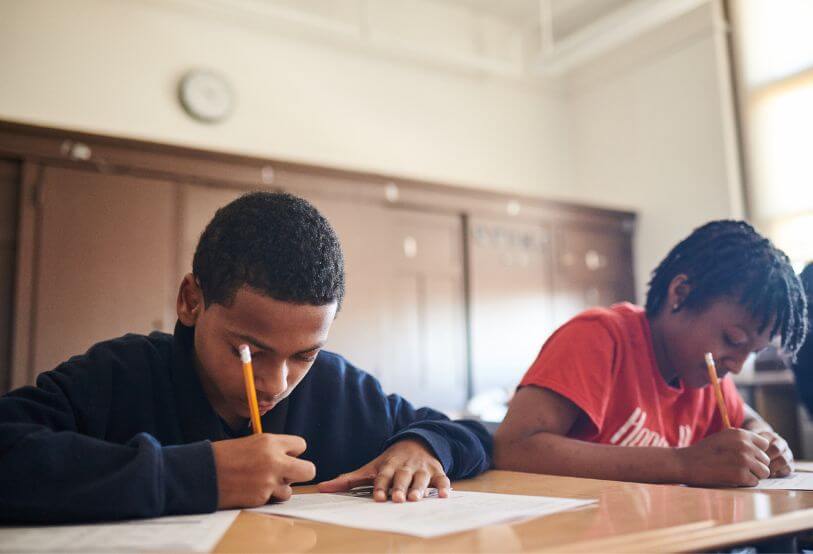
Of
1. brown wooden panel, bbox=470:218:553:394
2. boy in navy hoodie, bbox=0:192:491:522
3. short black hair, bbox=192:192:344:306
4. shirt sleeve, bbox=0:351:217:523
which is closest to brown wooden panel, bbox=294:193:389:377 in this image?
brown wooden panel, bbox=470:218:553:394

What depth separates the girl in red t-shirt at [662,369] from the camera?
3.88ft

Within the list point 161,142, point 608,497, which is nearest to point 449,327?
point 161,142

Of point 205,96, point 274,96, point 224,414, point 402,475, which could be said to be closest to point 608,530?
point 402,475

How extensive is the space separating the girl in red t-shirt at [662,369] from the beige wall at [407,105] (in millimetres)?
2512

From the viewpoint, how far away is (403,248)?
13.3 ft

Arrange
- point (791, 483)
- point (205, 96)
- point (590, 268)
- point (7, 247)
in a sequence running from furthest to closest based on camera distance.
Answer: point (590, 268) → point (205, 96) → point (7, 247) → point (791, 483)

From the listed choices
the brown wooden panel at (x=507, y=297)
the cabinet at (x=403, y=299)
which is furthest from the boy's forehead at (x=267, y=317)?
the brown wooden panel at (x=507, y=297)

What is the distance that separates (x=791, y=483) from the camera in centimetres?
102

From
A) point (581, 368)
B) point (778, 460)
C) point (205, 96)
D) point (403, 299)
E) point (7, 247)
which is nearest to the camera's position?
point (778, 460)

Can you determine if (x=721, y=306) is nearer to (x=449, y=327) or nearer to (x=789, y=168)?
(x=449, y=327)

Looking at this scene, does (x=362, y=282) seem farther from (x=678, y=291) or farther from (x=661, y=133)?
(x=661, y=133)

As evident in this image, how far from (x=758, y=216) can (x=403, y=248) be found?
225cm

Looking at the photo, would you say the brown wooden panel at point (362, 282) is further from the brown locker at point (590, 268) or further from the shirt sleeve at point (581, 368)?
the shirt sleeve at point (581, 368)

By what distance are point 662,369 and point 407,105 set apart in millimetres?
3792
